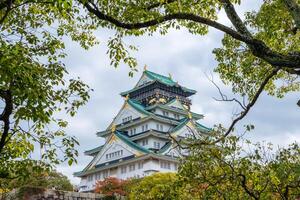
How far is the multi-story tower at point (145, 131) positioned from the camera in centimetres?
4303

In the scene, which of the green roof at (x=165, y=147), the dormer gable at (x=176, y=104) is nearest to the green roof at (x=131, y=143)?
the green roof at (x=165, y=147)

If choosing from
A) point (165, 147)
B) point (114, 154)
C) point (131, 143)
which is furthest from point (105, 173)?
point (165, 147)

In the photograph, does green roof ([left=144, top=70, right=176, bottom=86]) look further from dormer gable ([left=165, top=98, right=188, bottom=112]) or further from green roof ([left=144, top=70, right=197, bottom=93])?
dormer gable ([left=165, top=98, right=188, bottom=112])

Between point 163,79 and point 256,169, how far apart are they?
45753 mm

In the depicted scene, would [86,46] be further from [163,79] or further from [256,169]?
[163,79]

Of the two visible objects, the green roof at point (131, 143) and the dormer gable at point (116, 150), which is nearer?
the green roof at point (131, 143)

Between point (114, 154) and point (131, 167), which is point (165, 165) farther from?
point (114, 154)

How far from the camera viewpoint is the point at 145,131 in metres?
46.4

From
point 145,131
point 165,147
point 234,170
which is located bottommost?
point 234,170

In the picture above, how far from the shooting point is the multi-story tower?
43031 millimetres

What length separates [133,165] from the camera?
43625 millimetres

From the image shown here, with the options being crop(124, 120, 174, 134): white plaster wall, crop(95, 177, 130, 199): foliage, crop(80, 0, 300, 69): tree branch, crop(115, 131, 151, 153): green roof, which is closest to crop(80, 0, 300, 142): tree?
crop(80, 0, 300, 69): tree branch

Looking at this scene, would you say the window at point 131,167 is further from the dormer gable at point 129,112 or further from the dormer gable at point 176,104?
the dormer gable at point 176,104

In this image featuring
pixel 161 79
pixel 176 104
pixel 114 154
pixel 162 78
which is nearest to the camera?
pixel 114 154
